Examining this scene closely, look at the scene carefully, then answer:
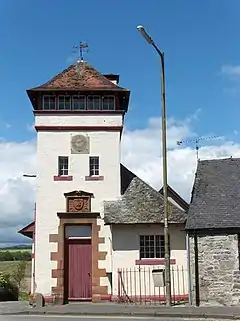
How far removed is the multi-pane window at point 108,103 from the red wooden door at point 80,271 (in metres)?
6.21

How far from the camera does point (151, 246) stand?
25.3 metres

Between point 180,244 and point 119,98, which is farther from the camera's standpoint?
point 119,98

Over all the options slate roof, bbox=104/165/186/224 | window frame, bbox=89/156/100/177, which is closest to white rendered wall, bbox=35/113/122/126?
window frame, bbox=89/156/100/177

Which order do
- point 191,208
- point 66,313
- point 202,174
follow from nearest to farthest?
point 66,313 < point 191,208 < point 202,174

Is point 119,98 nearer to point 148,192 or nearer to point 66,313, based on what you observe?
point 148,192

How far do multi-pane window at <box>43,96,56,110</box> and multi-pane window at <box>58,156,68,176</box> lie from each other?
245cm

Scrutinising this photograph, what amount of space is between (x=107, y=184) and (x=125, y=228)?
2.22 meters

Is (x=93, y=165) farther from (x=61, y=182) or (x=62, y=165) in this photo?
(x=61, y=182)

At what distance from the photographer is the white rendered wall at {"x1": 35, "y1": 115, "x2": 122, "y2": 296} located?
83.5 feet

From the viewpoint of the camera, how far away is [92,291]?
25.2 m

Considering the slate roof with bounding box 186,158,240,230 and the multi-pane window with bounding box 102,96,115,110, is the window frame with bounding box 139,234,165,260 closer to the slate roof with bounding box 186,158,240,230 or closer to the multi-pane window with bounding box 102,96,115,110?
the slate roof with bounding box 186,158,240,230

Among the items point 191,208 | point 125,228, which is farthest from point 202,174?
point 125,228

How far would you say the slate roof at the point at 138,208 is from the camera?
25.0 metres

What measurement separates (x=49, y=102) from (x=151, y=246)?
820cm
